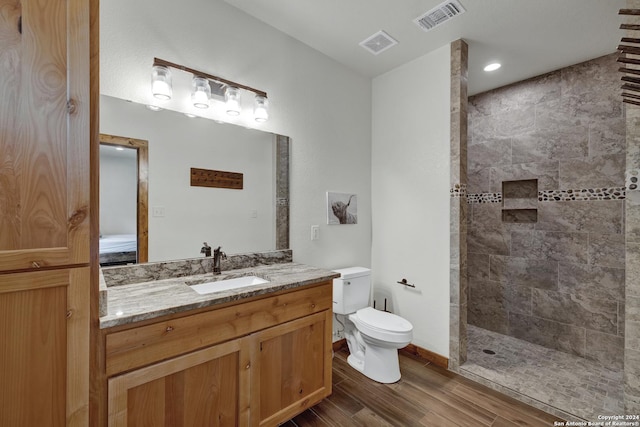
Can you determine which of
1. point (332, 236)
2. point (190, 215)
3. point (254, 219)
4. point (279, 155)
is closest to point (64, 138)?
point (190, 215)

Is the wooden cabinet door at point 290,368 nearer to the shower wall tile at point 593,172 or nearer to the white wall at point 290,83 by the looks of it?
the white wall at point 290,83

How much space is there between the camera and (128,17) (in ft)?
5.08

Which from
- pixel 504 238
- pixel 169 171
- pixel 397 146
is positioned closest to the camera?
pixel 169 171

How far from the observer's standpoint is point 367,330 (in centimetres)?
215

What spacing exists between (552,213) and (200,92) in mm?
3309

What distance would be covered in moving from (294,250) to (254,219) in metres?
0.46

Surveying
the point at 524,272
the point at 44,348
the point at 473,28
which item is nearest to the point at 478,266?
the point at 524,272

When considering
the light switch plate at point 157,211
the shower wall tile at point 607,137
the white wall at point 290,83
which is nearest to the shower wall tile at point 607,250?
the shower wall tile at point 607,137

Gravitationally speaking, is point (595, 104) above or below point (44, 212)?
above

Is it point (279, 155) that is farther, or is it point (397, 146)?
point (397, 146)

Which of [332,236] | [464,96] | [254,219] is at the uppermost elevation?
[464,96]

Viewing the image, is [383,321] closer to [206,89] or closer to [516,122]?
[206,89]

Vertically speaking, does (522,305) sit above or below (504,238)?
below

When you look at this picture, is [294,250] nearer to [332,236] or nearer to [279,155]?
[332,236]
